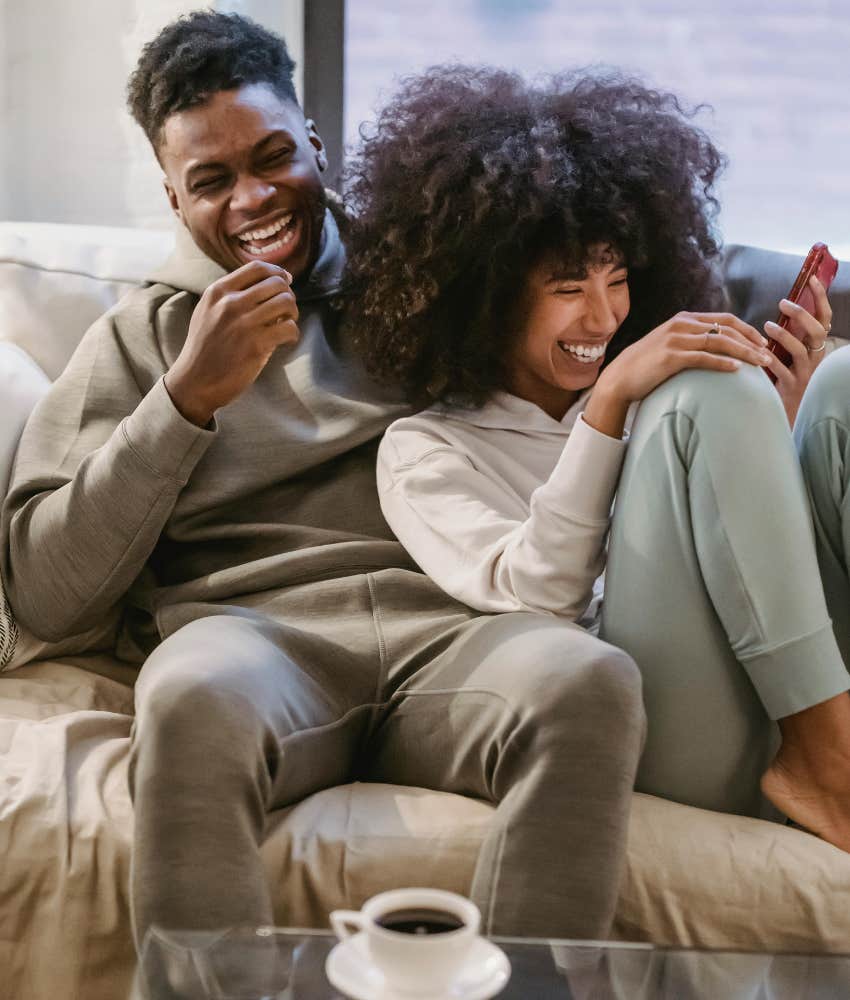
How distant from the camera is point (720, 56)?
2434mm

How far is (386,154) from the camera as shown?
153 centimetres

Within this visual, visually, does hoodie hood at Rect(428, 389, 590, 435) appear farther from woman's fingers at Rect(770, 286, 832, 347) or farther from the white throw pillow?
the white throw pillow

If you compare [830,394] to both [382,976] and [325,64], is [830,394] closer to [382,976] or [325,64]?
[382,976]

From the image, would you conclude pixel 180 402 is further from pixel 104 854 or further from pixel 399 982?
pixel 399 982

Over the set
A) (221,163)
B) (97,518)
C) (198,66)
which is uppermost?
(198,66)

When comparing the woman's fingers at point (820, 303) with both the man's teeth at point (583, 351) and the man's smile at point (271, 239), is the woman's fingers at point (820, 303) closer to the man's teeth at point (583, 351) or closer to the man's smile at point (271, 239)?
the man's teeth at point (583, 351)

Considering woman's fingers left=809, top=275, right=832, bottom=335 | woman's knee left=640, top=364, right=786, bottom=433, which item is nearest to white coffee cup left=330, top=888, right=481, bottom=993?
woman's knee left=640, top=364, right=786, bottom=433

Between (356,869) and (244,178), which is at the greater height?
(244,178)

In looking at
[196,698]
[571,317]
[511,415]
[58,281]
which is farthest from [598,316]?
[58,281]

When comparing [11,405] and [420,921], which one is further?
[11,405]

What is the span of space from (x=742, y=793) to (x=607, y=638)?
19 cm

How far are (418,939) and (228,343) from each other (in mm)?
780

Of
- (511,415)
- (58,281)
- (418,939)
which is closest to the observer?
(418,939)

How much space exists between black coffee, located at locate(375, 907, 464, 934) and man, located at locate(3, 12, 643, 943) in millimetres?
309
